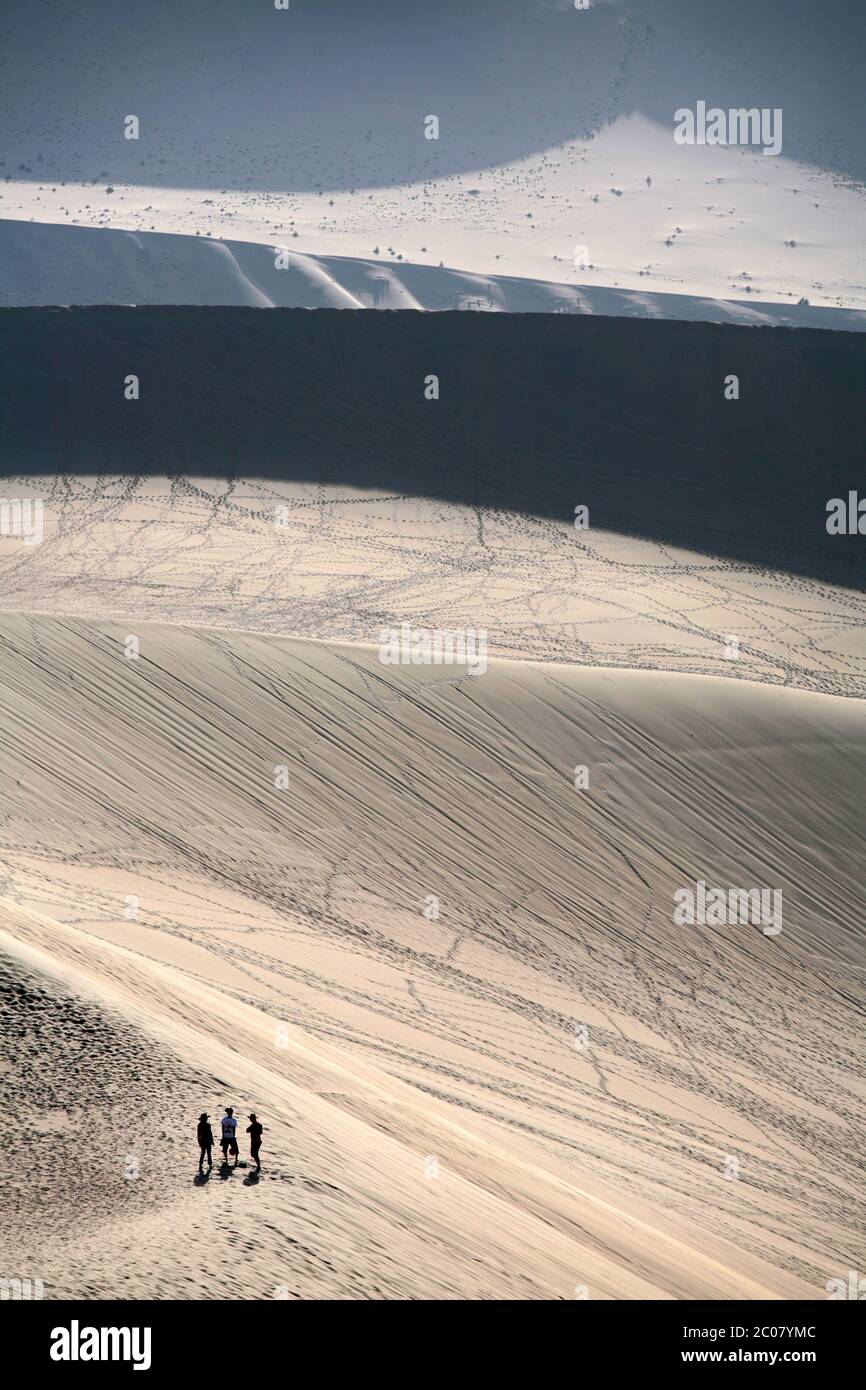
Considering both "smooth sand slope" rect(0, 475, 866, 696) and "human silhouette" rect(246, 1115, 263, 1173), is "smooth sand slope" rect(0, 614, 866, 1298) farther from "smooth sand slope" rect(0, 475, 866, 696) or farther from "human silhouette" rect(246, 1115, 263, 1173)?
"smooth sand slope" rect(0, 475, 866, 696)

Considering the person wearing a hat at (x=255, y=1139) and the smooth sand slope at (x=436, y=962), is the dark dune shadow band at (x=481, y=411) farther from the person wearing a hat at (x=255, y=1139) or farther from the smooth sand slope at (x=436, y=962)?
the person wearing a hat at (x=255, y=1139)

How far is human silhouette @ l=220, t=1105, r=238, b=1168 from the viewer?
321 inches

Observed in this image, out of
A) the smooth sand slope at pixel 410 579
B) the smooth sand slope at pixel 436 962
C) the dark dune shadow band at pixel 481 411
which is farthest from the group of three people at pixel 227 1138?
the dark dune shadow band at pixel 481 411

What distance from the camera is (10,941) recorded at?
10.0m

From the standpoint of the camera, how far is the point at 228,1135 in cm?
820

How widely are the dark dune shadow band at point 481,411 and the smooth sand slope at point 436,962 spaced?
562 inches

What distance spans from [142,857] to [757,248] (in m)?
77.4

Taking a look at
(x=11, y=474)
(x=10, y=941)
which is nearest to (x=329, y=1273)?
(x=10, y=941)

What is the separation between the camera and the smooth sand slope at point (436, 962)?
8.48 m

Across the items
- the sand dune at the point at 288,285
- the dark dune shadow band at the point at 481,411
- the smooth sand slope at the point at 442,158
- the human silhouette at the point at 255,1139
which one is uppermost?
the smooth sand slope at the point at 442,158

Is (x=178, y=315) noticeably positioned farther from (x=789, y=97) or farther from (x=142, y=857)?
(x=789, y=97)

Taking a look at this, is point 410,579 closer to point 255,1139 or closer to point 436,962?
point 436,962

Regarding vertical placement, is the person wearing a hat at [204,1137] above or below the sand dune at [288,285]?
below
